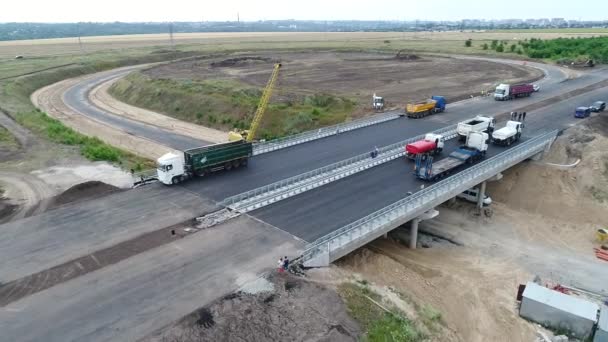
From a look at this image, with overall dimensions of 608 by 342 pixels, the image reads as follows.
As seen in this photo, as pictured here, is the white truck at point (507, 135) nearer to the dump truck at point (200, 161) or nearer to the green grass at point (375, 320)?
the dump truck at point (200, 161)

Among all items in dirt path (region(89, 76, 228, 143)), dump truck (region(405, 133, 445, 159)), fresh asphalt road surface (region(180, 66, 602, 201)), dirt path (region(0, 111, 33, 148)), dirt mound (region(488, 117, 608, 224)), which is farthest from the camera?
dirt path (region(89, 76, 228, 143))

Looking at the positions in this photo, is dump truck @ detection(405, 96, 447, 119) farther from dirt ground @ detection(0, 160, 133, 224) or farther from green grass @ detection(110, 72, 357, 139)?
dirt ground @ detection(0, 160, 133, 224)

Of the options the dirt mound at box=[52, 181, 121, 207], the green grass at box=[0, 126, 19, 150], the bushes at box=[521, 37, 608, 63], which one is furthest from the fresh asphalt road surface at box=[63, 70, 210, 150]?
the bushes at box=[521, 37, 608, 63]

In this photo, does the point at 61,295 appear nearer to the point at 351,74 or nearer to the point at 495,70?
the point at 351,74

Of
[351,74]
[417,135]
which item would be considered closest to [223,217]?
[417,135]

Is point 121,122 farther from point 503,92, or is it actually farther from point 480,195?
point 503,92
